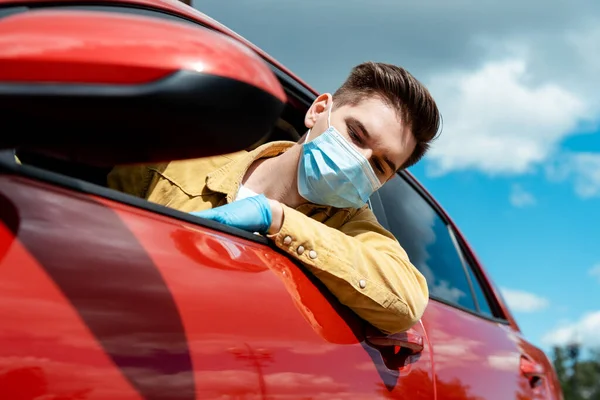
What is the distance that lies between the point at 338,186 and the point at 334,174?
35 millimetres

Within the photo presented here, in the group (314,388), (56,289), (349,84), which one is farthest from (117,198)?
(349,84)

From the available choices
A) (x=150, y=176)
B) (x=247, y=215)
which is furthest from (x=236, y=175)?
(x=247, y=215)

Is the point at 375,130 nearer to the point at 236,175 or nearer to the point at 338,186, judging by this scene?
the point at 338,186

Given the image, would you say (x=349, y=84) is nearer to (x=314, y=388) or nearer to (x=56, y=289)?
(x=314, y=388)

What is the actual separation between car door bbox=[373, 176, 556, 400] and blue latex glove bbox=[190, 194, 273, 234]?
754mm

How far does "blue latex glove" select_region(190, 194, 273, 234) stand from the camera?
165 centimetres

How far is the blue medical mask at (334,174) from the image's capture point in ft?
Result: 6.92

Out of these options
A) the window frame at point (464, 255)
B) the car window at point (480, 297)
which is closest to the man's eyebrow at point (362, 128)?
the window frame at point (464, 255)

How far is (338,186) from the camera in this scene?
2105 millimetres

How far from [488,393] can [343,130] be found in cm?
100

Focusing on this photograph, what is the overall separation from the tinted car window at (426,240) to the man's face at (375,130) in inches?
18.1

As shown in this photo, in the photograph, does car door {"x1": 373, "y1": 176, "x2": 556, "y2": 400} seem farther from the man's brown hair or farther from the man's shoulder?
the man's shoulder

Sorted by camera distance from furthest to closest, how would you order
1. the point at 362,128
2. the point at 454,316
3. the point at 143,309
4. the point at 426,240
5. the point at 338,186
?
the point at 426,240 → the point at 454,316 → the point at 362,128 → the point at 338,186 → the point at 143,309

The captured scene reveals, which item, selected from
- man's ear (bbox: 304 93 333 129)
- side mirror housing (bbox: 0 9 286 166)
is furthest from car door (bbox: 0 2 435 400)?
man's ear (bbox: 304 93 333 129)
